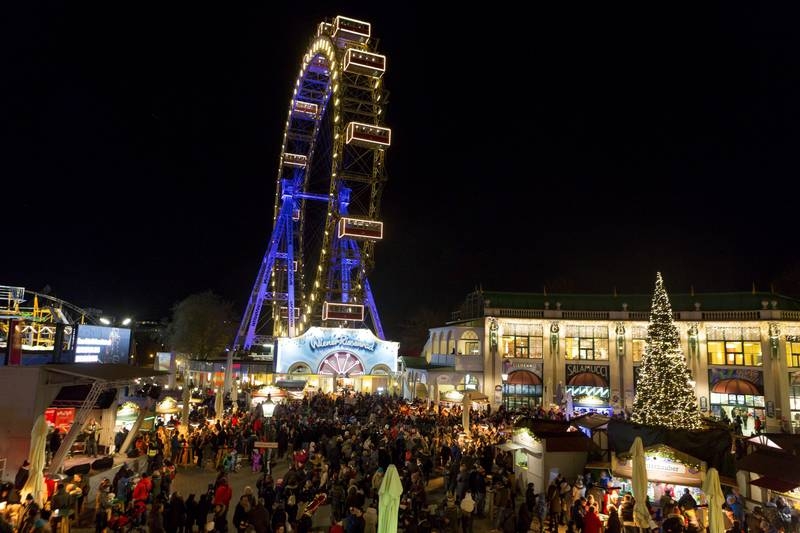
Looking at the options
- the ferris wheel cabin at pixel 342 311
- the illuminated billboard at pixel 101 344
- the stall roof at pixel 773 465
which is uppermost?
the ferris wheel cabin at pixel 342 311

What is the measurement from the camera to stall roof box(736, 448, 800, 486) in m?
12.0

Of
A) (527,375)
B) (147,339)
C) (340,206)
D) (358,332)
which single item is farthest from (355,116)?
A: (147,339)

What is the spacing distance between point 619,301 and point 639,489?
2717cm

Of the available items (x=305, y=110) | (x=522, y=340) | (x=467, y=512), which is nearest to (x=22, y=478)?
(x=467, y=512)

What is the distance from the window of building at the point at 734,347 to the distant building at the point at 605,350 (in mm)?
51

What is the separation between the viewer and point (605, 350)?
3559cm

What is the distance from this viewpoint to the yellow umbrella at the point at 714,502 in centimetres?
1052

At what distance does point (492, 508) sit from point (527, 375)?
22.8 meters

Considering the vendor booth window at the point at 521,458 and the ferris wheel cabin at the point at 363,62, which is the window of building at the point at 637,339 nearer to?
the vendor booth window at the point at 521,458

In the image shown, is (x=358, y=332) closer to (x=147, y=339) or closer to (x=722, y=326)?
(x=722, y=326)

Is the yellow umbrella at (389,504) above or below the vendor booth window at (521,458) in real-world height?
above

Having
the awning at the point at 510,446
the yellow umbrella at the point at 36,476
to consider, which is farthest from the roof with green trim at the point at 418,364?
Result: the yellow umbrella at the point at 36,476

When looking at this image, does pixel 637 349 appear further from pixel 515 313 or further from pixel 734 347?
pixel 515 313

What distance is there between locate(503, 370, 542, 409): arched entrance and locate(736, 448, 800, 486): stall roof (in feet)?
72.8
